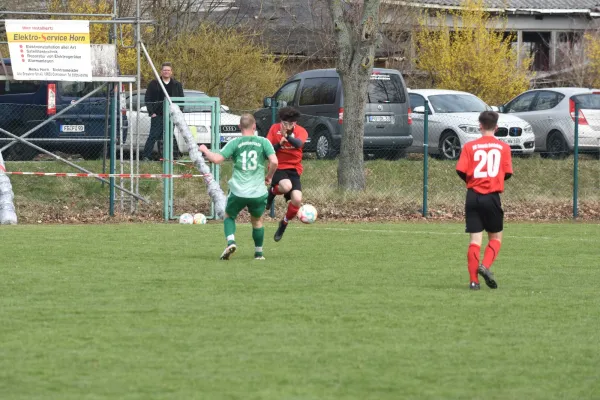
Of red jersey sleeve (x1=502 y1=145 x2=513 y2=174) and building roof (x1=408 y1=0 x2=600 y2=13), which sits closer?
red jersey sleeve (x1=502 y1=145 x2=513 y2=174)

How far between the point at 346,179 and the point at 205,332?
14568 mm

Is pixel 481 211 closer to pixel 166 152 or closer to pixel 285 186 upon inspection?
pixel 285 186

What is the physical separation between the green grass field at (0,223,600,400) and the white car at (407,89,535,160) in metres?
10.6

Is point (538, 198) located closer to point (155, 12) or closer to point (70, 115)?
point (70, 115)

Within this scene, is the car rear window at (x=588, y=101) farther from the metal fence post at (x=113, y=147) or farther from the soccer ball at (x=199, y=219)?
the metal fence post at (x=113, y=147)

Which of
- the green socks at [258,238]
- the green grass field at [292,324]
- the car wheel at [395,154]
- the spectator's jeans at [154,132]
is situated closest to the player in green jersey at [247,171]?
the green socks at [258,238]

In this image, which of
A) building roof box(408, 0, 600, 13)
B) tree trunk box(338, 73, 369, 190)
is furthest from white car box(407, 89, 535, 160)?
building roof box(408, 0, 600, 13)

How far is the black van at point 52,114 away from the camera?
2355 cm

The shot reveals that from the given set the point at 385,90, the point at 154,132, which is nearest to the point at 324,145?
the point at 385,90

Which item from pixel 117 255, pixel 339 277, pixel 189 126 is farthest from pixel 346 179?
pixel 339 277

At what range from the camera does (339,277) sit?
477 inches

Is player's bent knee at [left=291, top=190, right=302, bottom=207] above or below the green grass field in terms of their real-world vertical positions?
above

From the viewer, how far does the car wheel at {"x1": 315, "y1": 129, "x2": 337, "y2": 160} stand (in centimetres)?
2517

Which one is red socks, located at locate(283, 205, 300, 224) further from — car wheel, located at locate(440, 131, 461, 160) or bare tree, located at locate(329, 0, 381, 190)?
car wheel, located at locate(440, 131, 461, 160)
